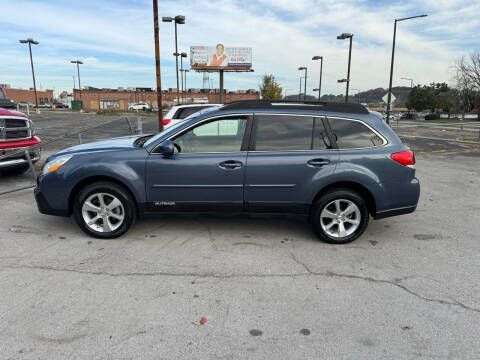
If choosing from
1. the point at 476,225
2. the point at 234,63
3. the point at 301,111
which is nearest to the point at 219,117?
the point at 301,111

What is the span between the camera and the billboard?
196ft

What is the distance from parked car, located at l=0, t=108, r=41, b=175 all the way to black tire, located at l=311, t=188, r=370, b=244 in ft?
19.5

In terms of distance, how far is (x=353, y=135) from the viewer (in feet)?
14.1

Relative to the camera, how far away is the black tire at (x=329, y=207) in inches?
168

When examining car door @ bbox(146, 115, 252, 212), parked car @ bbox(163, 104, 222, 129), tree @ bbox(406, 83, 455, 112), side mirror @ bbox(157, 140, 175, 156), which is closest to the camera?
side mirror @ bbox(157, 140, 175, 156)

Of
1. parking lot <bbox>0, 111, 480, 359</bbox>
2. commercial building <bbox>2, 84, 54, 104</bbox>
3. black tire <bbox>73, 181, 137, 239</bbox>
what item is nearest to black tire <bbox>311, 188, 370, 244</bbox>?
parking lot <bbox>0, 111, 480, 359</bbox>

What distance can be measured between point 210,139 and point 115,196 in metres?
1.35

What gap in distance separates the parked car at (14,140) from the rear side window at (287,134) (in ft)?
17.3

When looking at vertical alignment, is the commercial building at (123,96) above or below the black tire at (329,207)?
above

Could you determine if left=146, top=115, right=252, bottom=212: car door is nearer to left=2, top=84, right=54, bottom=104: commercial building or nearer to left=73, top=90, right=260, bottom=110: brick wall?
left=73, top=90, right=260, bottom=110: brick wall

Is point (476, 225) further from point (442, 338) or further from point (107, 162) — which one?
point (107, 162)

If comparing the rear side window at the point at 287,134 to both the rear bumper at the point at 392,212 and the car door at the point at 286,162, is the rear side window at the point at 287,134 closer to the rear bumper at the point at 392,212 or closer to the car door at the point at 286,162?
the car door at the point at 286,162

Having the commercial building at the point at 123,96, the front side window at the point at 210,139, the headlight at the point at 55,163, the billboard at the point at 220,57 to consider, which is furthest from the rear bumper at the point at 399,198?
the commercial building at the point at 123,96

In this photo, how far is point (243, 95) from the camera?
9075cm
